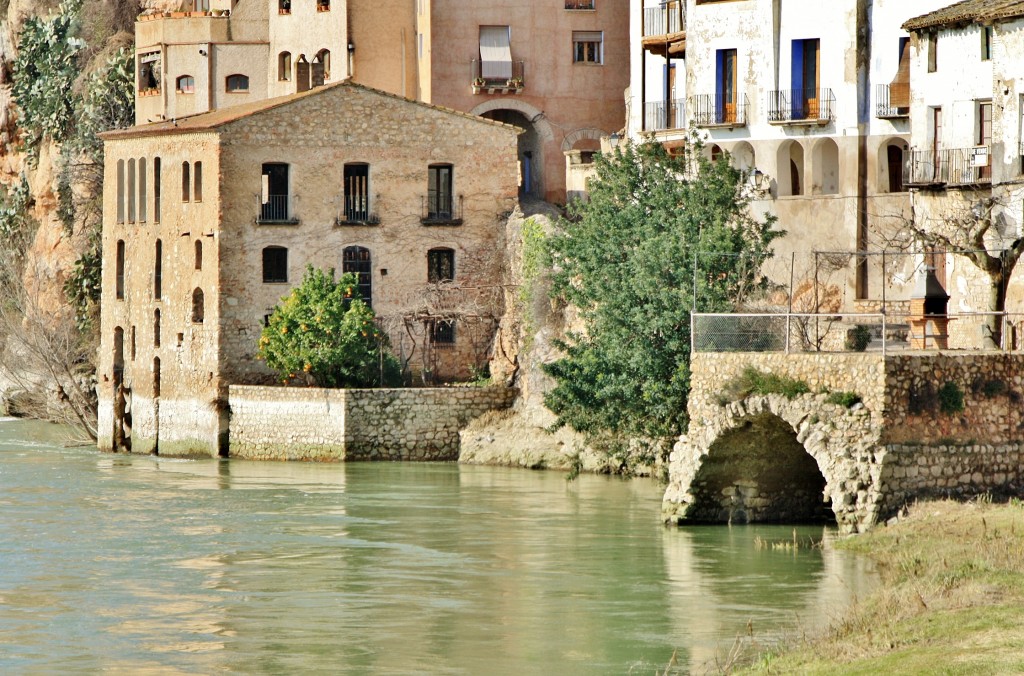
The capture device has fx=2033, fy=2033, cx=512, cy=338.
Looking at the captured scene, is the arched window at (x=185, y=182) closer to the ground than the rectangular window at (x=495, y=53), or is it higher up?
closer to the ground

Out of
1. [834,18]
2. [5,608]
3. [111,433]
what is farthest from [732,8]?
[5,608]

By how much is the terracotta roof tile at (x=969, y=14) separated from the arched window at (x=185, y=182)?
18626 millimetres

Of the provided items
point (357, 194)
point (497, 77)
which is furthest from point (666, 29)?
point (357, 194)

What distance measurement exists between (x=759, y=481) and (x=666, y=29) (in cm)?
2420

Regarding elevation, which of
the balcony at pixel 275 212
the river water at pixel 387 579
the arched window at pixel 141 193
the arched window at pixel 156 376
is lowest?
the river water at pixel 387 579

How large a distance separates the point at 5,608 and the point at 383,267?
81.0ft

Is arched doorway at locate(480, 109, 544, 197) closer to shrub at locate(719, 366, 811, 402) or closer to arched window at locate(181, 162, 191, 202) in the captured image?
arched window at locate(181, 162, 191, 202)

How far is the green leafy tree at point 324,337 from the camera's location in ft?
158

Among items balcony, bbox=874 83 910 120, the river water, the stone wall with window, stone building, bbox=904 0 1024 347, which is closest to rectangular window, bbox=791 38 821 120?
balcony, bbox=874 83 910 120

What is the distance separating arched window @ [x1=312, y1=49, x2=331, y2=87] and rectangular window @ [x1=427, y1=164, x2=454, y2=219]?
1466 cm

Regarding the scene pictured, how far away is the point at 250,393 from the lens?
49.3m

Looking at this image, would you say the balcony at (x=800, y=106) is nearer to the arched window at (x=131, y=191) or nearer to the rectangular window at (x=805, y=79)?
the rectangular window at (x=805, y=79)

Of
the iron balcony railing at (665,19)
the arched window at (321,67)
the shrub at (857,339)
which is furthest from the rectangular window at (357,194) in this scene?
the shrub at (857,339)

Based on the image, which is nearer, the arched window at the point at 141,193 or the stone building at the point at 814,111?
the stone building at the point at 814,111
